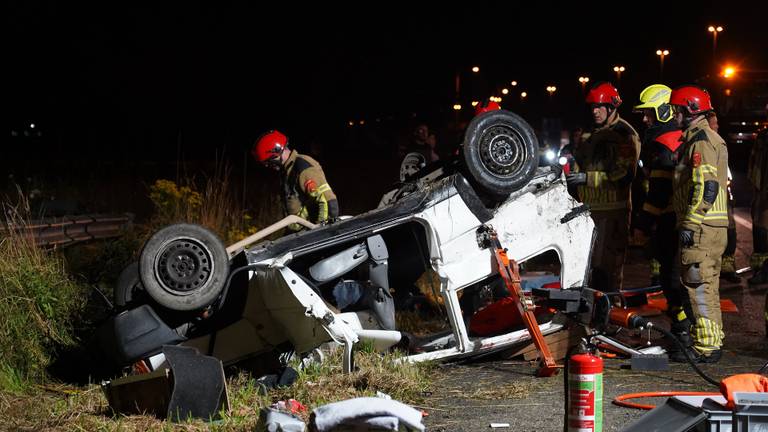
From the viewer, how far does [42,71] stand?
32406mm

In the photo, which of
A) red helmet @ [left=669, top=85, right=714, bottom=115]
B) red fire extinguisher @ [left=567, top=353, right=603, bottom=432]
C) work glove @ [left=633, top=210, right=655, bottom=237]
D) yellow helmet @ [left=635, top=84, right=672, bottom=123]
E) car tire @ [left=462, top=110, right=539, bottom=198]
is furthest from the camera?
yellow helmet @ [left=635, top=84, right=672, bottom=123]

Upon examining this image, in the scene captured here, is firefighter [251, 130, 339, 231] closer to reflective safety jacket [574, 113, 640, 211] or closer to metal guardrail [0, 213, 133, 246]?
reflective safety jacket [574, 113, 640, 211]

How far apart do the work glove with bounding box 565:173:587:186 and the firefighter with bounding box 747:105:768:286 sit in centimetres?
289

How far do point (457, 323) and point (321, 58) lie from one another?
3360cm

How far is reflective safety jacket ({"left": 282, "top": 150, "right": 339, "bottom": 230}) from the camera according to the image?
7.87 m

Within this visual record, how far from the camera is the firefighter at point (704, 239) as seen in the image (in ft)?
20.7

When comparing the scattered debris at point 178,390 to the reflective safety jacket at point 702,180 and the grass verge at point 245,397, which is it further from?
the reflective safety jacket at point 702,180

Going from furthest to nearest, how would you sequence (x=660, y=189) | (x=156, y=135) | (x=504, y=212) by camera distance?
(x=156, y=135)
(x=660, y=189)
(x=504, y=212)

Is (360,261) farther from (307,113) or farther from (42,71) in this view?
(307,113)

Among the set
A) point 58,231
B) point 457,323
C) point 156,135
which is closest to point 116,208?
point 58,231

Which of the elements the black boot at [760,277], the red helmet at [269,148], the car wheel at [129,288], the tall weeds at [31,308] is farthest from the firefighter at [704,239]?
the tall weeds at [31,308]

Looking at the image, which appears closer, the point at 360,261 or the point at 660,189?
the point at 360,261

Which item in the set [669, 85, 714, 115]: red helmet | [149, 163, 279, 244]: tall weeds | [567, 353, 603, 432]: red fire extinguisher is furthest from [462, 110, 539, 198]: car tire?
[149, 163, 279, 244]: tall weeds

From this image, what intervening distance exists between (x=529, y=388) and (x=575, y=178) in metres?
2.16
